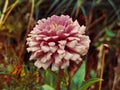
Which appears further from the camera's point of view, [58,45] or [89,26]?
[89,26]

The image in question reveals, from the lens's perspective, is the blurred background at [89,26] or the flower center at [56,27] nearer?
the flower center at [56,27]

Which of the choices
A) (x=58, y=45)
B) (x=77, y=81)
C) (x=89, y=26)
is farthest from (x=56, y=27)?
(x=89, y=26)

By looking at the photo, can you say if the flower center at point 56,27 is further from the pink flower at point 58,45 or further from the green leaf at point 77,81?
the green leaf at point 77,81

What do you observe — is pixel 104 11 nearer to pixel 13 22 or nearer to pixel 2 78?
pixel 13 22

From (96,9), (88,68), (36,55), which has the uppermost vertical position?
(96,9)

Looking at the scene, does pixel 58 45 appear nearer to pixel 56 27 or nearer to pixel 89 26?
pixel 56 27

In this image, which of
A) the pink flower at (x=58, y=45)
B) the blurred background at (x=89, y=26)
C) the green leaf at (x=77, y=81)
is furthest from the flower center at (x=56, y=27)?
the blurred background at (x=89, y=26)

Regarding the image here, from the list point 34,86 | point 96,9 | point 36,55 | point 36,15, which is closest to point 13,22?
point 36,15

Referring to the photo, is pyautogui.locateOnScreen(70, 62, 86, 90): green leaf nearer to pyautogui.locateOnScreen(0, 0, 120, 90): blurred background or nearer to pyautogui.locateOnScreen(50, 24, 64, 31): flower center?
pyautogui.locateOnScreen(50, 24, 64, 31): flower center
